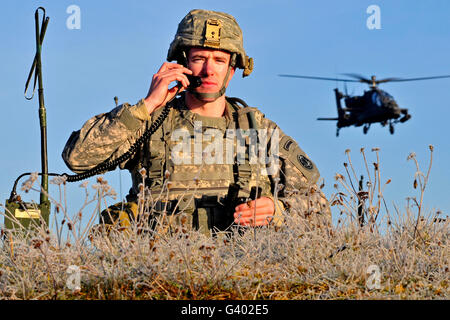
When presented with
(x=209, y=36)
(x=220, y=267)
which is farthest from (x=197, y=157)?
(x=220, y=267)

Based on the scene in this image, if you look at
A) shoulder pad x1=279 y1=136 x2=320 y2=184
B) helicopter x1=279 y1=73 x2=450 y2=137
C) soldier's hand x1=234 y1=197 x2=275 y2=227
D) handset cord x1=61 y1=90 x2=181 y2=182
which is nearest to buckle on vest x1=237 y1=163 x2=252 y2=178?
shoulder pad x1=279 y1=136 x2=320 y2=184

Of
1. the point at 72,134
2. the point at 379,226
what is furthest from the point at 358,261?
the point at 72,134

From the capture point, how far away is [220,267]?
14.6 ft

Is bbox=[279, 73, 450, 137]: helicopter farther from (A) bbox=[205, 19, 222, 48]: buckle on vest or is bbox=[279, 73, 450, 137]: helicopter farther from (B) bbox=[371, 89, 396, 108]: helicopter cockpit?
(A) bbox=[205, 19, 222, 48]: buckle on vest

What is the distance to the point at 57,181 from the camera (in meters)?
4.63

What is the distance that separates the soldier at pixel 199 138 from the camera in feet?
24.3

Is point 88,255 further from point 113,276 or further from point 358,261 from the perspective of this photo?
point 358,261

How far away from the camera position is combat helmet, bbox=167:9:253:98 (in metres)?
7.89

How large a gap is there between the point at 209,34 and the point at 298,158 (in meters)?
2.03

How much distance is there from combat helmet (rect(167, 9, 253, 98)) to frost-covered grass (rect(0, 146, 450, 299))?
10.2ft

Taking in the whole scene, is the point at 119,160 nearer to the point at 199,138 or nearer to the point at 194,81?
the point at 199,138

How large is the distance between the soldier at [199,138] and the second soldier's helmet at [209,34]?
0.5 inches

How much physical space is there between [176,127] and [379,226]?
10.4 feet

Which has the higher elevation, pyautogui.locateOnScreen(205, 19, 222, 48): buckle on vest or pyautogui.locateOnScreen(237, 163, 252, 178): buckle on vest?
pyautogui.locateOnScreen(205, 19, 222, 48): buckle on vest
